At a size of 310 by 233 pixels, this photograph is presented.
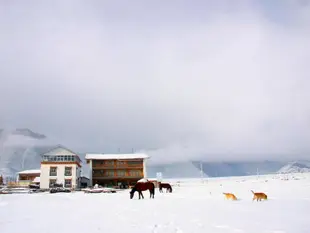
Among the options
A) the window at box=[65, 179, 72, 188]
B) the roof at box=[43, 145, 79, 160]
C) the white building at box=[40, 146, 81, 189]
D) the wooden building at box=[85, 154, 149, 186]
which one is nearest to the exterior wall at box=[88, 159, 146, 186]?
the wooden building at box=[85, 154, 149, 186]

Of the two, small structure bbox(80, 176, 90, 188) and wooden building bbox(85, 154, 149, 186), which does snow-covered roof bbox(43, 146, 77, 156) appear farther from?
small structure bbox(80, 176, 90, 188)

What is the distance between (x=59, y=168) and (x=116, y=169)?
1639cm

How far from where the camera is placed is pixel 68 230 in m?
9.93

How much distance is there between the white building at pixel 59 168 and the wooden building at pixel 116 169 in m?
7.58

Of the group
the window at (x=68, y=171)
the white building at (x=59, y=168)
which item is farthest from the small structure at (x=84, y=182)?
the window at (x=68, y=171)

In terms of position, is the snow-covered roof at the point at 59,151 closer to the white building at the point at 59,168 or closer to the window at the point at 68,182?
the white building at the point at 59,168

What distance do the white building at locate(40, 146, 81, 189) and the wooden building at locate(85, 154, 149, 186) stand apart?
758cm

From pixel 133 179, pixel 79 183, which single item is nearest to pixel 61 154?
pixel 79 183

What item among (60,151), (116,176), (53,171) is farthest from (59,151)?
(116,176)

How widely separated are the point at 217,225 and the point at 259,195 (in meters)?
12.5

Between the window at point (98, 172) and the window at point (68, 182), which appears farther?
the window at point (98, 172)

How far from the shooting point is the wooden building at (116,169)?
3410 inches

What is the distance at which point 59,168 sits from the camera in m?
78.4

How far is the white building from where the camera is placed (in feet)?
253
